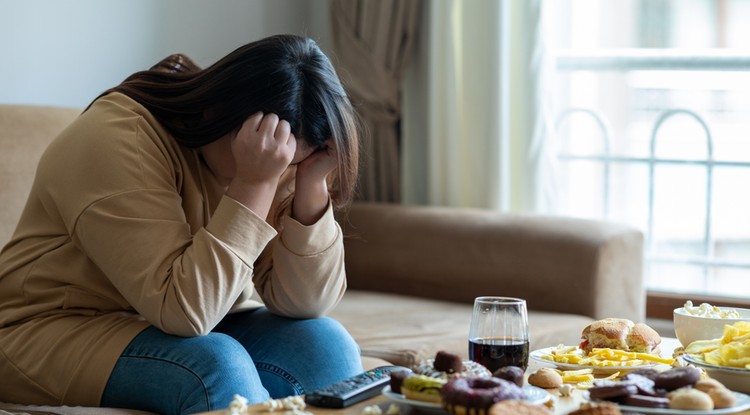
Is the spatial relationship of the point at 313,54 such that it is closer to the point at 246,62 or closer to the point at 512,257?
the point at 246,62

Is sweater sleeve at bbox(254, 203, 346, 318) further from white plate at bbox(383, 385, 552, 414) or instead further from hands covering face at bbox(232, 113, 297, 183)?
white plate at bbox(383, 385, 552, 414)

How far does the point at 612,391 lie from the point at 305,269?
2.13ft

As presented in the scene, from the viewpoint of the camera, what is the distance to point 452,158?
308 cm

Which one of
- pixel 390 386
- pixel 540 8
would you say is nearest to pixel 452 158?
pixel 540 8

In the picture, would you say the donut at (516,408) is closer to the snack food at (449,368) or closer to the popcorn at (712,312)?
the snack food at (449,368)

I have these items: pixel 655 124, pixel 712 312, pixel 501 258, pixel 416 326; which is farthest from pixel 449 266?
pixel 712 312

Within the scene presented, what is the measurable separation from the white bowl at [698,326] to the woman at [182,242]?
50cm

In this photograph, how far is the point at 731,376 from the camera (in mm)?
1223

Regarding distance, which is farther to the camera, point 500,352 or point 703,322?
point 703,322

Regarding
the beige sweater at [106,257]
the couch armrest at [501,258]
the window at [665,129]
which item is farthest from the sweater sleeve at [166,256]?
the window at [665,129]

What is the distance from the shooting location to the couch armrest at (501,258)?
2.50m

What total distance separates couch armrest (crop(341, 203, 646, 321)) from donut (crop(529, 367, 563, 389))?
4.01 feet

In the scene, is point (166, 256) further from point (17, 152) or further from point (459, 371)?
point (17, 152)

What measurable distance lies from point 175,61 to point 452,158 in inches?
61.3
